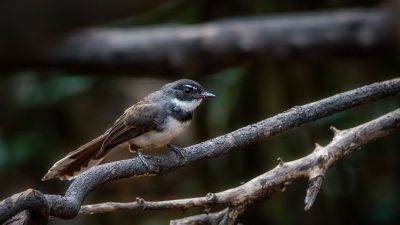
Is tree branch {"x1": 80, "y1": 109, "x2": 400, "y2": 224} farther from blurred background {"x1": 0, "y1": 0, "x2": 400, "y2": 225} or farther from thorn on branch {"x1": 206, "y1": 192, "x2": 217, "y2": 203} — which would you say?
blurred background {"x1": 0, "y1": 0, "x2": 400, "y2": 225}

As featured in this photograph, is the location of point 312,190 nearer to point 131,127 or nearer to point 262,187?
point 262,187

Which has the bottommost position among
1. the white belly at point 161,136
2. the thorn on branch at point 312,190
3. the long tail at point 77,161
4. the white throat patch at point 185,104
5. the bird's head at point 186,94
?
the thorn on branch at point 312,190

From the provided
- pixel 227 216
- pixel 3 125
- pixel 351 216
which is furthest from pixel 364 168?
pixel 227 216

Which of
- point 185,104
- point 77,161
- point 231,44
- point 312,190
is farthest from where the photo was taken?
point 231,44

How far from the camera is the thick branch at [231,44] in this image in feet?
20.7

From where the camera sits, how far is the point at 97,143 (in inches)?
169

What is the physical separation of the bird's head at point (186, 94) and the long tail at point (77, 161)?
1.39ft

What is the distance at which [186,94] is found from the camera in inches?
178

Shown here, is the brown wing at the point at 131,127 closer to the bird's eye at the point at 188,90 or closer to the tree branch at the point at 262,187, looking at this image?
the bird's eye at the point at 188,90

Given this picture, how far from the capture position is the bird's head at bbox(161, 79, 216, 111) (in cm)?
441

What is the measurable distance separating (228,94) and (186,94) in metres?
2.84

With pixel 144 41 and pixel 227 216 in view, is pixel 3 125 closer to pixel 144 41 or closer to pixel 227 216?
pixel 144 41

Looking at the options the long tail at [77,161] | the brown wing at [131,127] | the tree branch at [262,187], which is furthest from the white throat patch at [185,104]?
the tree branch at [262,187]

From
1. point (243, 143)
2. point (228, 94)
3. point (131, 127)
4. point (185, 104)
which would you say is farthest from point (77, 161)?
point (228, 94)
